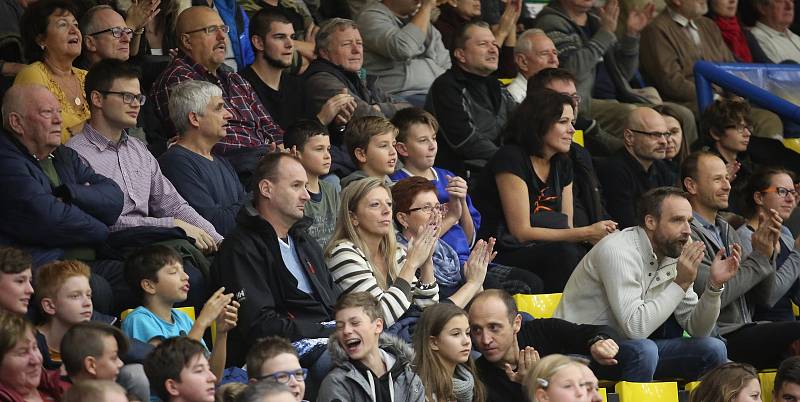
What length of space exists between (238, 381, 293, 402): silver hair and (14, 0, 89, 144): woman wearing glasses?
2.68 m

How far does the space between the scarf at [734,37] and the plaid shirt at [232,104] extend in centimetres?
429

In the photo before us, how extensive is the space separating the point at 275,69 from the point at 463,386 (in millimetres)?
3010

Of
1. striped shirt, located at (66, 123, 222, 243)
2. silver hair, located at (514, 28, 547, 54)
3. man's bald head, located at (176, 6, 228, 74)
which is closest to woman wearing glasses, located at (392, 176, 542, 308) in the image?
striped shirt, located at (66, 123, 222, 243)

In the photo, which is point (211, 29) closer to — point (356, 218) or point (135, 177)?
point (135, 177)

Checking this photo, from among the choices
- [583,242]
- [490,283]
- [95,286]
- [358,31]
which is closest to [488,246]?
[490,283]

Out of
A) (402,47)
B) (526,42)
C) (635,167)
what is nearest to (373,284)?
(635,167)

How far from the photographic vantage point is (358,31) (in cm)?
923

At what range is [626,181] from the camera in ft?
29.7

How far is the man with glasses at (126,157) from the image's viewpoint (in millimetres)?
7258

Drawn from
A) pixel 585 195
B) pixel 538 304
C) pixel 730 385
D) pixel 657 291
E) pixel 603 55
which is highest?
pixel 730 385

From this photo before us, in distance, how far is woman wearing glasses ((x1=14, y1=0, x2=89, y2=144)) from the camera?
762cm

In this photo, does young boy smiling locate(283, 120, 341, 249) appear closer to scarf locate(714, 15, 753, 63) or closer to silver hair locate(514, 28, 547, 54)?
silver hair locate(514, 28, 547, 54)

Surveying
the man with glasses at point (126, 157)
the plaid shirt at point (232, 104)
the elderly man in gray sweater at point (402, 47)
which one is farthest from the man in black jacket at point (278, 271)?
the elderly man in gray sweater at point (402, 47)

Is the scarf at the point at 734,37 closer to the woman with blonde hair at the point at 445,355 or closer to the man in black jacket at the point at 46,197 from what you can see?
the woman with blonde hair at the point at 445,355
